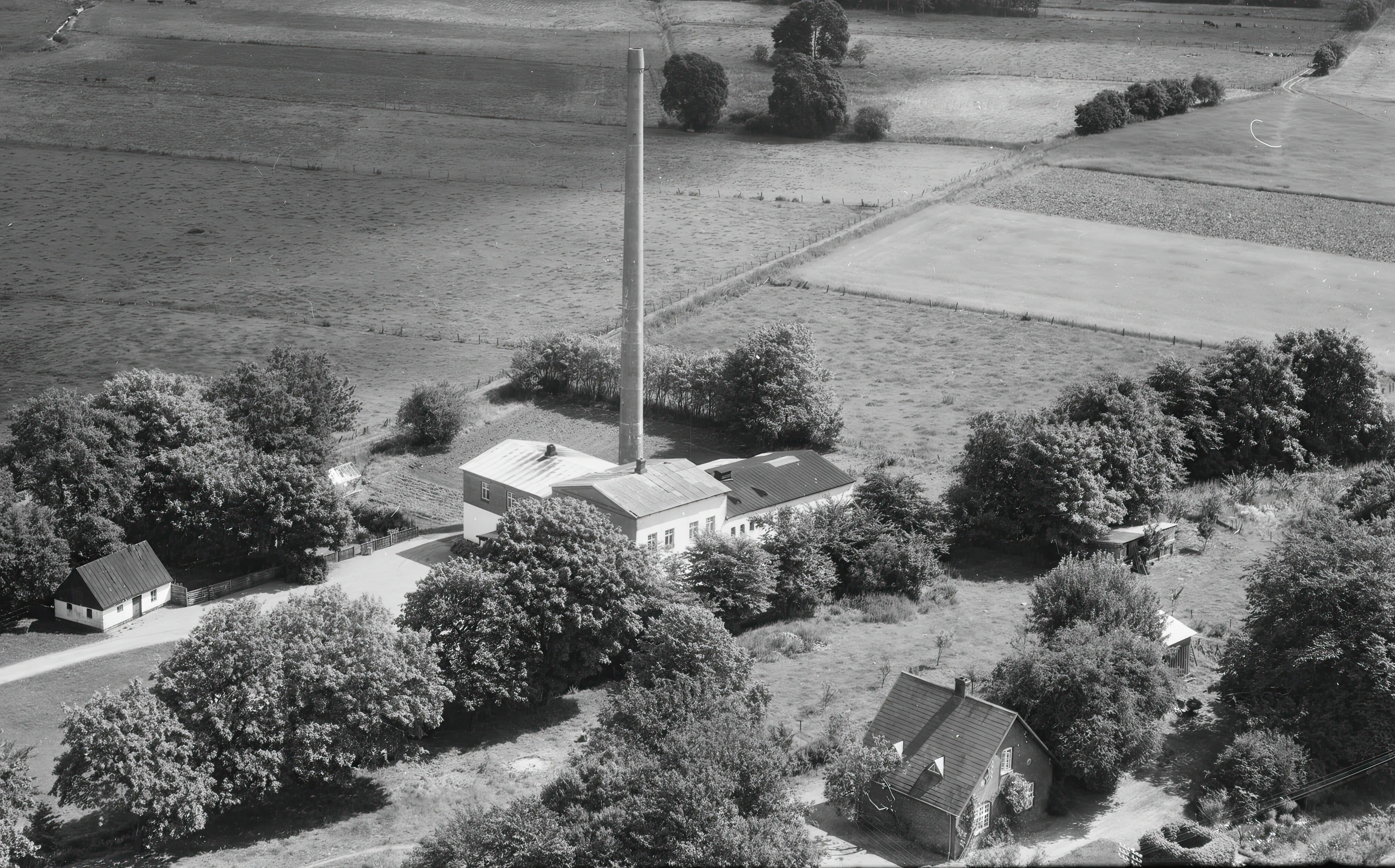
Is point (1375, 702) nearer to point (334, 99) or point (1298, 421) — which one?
point (1298, 421)

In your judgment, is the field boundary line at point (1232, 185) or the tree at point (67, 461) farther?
the field boundary line at point (1232, 185)

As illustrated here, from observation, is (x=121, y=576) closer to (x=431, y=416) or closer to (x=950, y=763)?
(x=431, y=416)

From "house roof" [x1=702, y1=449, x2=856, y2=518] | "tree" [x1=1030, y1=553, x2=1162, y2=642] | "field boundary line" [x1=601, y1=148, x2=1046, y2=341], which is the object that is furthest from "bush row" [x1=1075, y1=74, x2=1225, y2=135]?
→ "tree" [x1=1030, y1=553, x2=1162, y2=642]

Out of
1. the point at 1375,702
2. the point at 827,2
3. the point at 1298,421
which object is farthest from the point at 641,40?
the point at 1375,702

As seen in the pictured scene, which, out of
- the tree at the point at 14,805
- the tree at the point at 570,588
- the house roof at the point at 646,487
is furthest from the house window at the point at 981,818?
the tree at the point at 14,805

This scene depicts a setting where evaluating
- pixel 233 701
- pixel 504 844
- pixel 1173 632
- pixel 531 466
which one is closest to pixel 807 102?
pixel 531 466

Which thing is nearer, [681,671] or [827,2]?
[681,671]

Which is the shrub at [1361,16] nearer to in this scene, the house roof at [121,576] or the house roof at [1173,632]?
the house roof at [1173,632]
